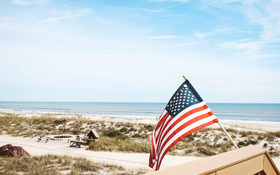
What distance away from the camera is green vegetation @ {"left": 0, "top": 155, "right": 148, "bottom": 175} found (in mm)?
8812

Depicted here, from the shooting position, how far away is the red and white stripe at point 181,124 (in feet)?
13.5

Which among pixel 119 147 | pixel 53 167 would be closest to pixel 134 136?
pixel 119 147

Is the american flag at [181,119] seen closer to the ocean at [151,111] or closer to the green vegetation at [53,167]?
the green vegetation at [53,167]

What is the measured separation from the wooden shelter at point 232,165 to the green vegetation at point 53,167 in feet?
25.7

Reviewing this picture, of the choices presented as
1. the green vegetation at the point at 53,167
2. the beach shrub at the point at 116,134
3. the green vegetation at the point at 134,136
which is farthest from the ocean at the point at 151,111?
the green vegetation at the point at 53,167

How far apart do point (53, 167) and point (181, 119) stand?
23.2 ft

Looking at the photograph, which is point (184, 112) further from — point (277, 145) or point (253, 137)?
point (253, 137)

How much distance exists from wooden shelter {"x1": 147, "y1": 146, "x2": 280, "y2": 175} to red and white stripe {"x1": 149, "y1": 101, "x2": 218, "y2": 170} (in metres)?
1.89

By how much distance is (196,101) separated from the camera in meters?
4.33

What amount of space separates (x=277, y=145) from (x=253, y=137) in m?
1.91

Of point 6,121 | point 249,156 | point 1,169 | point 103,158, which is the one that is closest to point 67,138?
point 103,158

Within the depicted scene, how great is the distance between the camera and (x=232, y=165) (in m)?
1.71

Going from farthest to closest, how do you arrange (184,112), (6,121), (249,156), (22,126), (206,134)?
(6,121) < (22,126) < (206,134) < (184,112) < (249,156)

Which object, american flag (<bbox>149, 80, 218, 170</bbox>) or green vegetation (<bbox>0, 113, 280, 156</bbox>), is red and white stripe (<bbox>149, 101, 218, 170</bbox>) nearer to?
american flag (<bbox>149, 80, 218, 170</bbox>)
